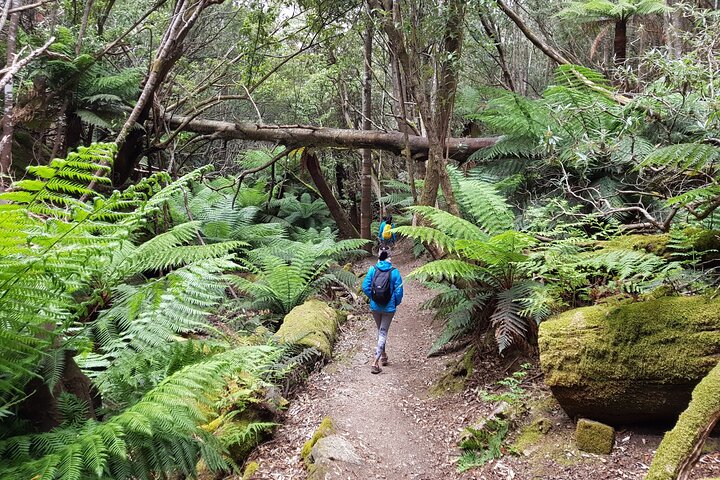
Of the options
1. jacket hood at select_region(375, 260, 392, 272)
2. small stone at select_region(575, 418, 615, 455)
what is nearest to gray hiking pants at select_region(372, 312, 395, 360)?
jacket hood at select_region(375, 260, 392, 272)

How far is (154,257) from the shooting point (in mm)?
4656

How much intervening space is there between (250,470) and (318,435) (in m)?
0.56

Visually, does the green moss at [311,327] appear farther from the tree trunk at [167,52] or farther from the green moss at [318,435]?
the tree trunk at [167,52]

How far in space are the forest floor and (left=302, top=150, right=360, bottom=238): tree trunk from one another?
529 cm

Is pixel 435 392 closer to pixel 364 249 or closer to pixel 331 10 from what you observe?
pixel 331 10

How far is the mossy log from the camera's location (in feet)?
4.82

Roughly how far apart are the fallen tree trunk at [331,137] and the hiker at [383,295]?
3.49m

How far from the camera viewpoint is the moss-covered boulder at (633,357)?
9.01ft

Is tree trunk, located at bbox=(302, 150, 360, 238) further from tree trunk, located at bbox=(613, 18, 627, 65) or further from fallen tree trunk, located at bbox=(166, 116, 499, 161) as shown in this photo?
tree trunk, located at bbox=(613, 18, 627, 65)

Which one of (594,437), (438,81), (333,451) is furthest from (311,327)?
(438,81)

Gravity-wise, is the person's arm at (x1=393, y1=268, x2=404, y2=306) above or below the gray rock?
above

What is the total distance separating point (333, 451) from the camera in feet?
11.1

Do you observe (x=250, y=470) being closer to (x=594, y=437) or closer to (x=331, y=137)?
(x=594, y=437)

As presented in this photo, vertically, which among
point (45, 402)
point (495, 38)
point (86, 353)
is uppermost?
point (495, 38)
